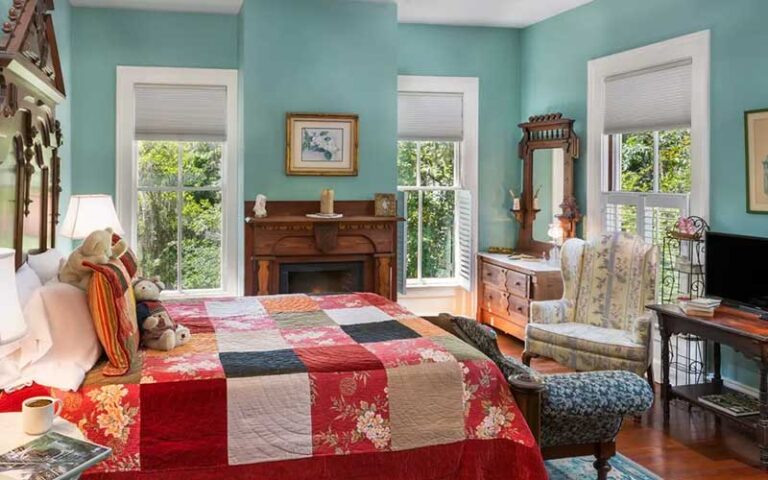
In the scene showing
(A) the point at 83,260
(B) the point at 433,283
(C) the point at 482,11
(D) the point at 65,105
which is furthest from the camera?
(B) the point at 433,283

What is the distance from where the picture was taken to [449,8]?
609 cm

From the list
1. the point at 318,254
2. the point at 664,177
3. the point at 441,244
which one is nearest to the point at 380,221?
the point at 318,254

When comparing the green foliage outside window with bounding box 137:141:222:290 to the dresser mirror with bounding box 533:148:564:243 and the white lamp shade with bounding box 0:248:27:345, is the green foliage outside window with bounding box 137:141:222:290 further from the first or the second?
the white lamp shade with bounding box 0:248:27:345

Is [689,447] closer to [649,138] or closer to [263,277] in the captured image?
[649,138]

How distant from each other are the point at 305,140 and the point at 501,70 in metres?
2.20

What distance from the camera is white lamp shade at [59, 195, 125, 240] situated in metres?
4.47

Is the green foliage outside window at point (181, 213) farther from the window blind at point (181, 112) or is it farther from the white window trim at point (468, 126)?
the white window trim at point (468, 126)

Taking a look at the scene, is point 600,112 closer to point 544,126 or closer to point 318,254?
point 544,126

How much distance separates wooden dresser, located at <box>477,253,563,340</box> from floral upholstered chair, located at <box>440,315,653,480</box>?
278 centimetres

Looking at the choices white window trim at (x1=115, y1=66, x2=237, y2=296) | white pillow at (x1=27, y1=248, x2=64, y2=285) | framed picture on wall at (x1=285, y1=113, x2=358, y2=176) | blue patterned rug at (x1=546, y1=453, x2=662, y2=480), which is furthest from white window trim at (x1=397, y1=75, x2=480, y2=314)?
white pillow at (x1=27, y1=248, x2=64, y2=285)

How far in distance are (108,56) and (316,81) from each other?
174 centimetres

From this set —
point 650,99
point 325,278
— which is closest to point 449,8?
point 650,99

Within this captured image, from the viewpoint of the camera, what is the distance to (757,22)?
13.9 feet

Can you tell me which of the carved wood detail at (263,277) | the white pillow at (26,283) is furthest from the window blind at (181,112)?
the white pillow at (26,283)
